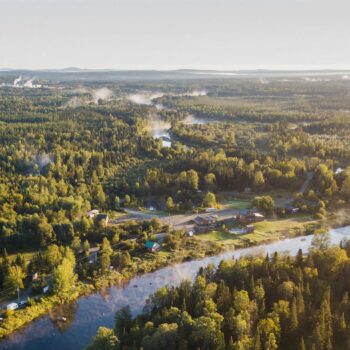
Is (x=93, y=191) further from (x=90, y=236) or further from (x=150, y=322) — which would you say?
(x=150, y=322)

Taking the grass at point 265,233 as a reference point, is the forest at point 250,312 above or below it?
above

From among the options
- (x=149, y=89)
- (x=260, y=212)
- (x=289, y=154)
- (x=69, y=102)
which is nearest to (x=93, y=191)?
(x=260, y=212)

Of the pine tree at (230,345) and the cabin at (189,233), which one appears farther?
the cabin at (189,233)

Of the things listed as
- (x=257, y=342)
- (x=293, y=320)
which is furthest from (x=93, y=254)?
(x=257, y=342)

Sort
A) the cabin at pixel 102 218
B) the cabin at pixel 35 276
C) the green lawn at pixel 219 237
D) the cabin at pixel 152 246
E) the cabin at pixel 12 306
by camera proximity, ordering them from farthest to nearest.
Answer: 1. the cabin at pixel 102 218
2. the green lawn at pixel 219 237
3. the cabin at pixel 152 246
4. the cabin at pixel 35 276
5. the cabin at pixel 12 306

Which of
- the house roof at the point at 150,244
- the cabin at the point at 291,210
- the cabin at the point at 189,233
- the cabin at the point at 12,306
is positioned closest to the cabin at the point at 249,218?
the cabin at the point at 291,210

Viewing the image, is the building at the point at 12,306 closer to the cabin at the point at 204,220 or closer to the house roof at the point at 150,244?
the house roof at the point at 150,244

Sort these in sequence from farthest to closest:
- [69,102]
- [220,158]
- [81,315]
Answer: [69,102] → [220,158] → [81,315]

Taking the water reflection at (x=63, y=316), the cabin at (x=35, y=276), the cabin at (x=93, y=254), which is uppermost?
the cabin at (x=93, y=254)
